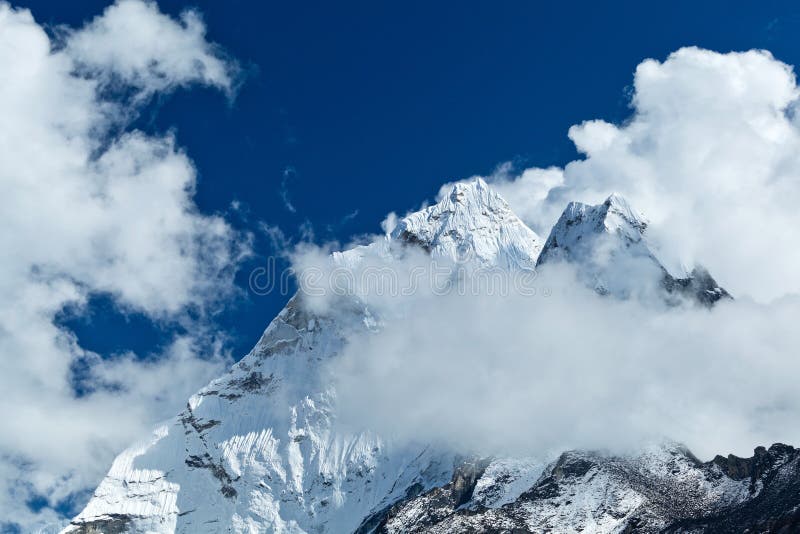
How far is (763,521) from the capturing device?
199 metres
